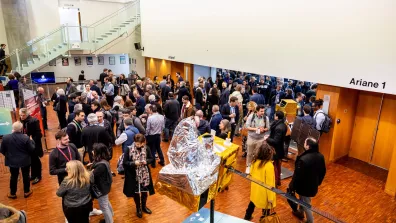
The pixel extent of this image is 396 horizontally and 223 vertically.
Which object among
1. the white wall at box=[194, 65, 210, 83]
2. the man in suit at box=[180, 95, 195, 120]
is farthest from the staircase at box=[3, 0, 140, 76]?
the man in suit at box=[180, 95, 195, 120]

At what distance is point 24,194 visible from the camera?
5020mm

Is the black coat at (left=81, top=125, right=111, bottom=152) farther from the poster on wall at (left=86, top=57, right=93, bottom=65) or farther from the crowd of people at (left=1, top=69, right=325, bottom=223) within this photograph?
the poster on wall at (left=86, top=57, right=93, bottom=65)

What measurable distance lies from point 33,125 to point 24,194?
1286 mm

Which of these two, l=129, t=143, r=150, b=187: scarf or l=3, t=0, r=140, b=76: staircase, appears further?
l=3, t=0, r=140, b=76: staircase

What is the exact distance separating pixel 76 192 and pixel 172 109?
4.20 meters

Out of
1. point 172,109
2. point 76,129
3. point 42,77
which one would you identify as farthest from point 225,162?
point 42,77

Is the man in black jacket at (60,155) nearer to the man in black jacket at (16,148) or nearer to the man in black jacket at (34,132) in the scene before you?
the man in black jacket at (16,148)

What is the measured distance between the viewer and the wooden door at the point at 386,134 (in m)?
6.30

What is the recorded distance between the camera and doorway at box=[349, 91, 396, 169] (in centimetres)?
637

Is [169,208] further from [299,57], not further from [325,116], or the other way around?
[299,57]

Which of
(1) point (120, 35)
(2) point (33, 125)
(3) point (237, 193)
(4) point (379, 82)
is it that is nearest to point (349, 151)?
(4) point (379, 82)

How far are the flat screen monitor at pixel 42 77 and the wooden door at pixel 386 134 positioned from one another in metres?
14.3

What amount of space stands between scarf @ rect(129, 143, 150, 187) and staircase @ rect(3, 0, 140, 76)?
11.2 meters

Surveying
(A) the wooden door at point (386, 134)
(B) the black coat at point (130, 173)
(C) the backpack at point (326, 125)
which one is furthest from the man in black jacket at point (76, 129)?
(A) the wooden door at point (386, 134)
